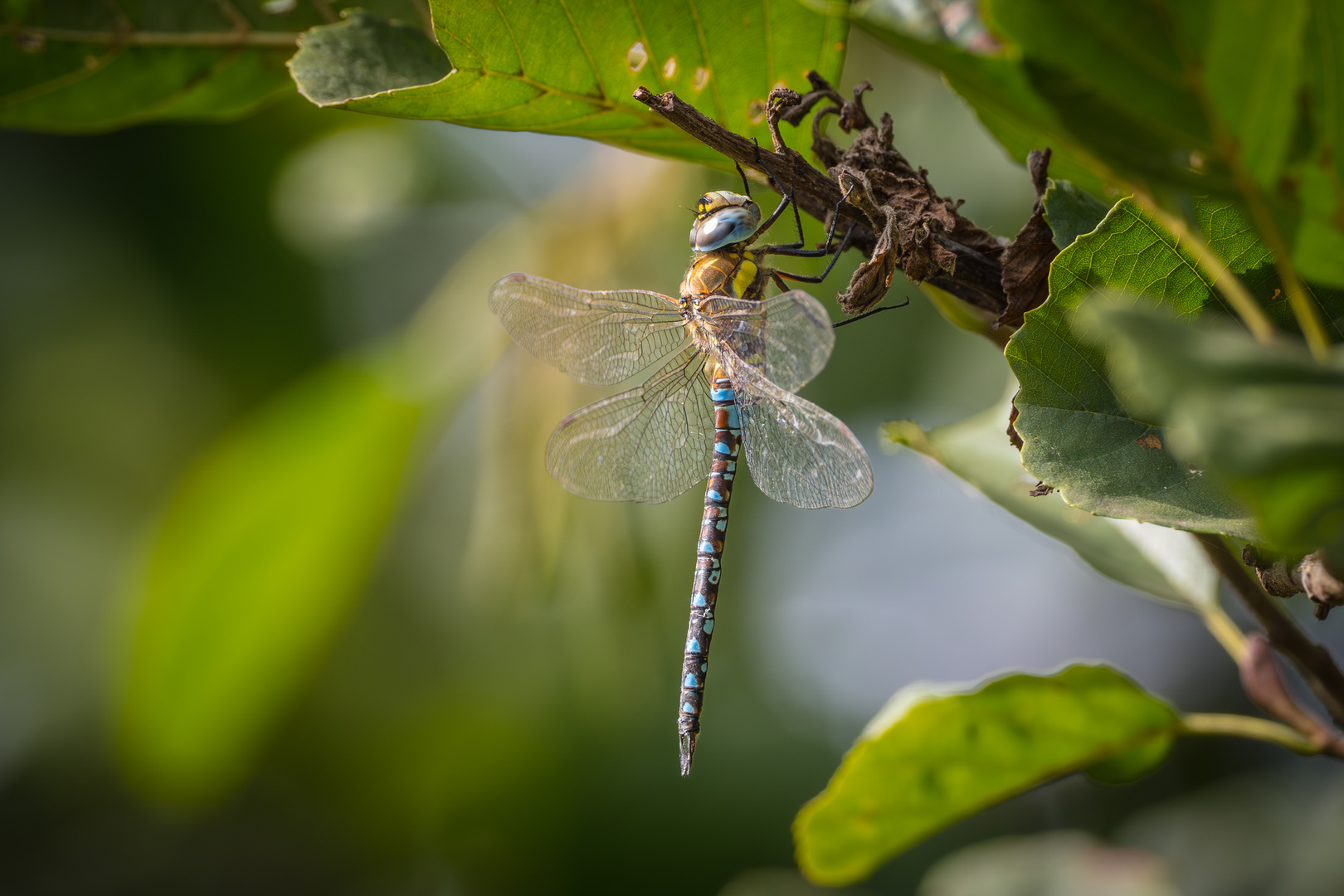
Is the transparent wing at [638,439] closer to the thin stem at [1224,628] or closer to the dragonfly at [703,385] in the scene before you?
the dragonfly at [703,385]

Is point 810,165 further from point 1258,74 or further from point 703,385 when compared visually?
point 703,385

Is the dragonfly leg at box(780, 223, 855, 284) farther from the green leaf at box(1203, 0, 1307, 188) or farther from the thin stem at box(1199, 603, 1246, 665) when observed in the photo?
the thin stem at box(1199, 603, 1246, 665)

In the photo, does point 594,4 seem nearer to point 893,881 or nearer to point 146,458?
point 893,881

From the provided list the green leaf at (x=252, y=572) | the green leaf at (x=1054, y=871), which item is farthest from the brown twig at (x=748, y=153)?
the green leaf at (x=252, y=572)

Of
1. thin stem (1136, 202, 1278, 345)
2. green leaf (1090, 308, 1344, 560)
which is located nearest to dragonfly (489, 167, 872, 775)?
thin stem (1136, 202, 1278, 345)

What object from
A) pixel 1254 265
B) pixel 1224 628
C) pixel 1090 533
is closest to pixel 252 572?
pixel 1090 533
